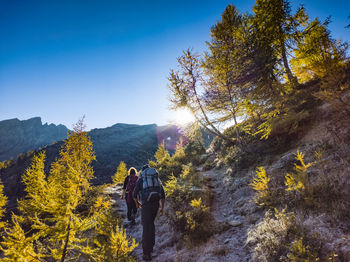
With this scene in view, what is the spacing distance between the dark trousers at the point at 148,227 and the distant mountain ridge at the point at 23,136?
19571 cm

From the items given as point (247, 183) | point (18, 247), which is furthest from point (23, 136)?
point (247, 183)

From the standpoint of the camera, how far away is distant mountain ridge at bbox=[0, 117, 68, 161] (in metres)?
149

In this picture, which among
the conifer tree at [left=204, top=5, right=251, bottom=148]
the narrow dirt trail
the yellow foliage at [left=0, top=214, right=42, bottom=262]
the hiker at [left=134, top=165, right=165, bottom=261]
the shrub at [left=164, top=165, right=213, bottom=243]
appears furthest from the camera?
the conifer tree at [left=204, top=5, right=251, bottom=148]

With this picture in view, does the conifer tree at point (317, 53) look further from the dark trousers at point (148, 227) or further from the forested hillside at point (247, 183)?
the dark trousers at point (148, 227)

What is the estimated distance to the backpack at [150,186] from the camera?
4.26 m

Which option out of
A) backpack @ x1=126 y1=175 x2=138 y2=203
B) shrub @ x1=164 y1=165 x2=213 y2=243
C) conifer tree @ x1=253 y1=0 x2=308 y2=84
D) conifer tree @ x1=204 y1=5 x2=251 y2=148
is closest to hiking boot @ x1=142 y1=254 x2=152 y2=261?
shrub @ x1=164 y1=165 x2=213 y2=243

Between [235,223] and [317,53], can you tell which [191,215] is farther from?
[317,53]

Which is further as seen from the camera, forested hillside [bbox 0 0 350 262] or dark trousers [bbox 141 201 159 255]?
dark trousers [bbox 141 201 159 255]

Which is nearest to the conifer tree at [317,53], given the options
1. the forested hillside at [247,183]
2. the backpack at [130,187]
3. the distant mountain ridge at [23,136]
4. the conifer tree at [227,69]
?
the forested hillside at [247,183]

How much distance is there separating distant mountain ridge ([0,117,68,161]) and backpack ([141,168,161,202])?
19548 cm

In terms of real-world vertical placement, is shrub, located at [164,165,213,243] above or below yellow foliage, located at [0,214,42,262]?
below

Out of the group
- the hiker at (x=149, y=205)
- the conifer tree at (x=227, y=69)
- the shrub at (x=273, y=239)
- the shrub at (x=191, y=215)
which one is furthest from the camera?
the conifer tree at (x=227, y=69)

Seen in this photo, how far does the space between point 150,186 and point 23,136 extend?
236101 millimetres

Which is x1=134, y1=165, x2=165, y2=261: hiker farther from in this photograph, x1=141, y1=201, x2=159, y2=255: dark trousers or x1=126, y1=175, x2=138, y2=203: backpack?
x1=126, y1=175, x2=138, y2=203: backpack
